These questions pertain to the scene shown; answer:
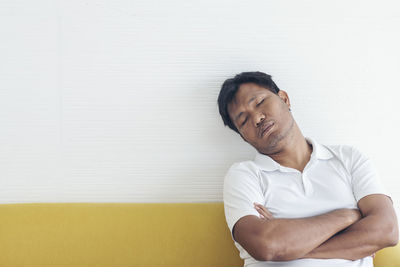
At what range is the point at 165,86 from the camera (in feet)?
5.72

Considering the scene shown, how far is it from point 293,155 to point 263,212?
0.30m

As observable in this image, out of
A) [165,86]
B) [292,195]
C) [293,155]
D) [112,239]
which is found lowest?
[112,239]

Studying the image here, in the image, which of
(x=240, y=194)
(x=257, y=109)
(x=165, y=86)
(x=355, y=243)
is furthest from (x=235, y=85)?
(x=355, y=243)

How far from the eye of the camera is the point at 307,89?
1776mm

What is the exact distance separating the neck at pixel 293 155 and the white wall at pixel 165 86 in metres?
0.24

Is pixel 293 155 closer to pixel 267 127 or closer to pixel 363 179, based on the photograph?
pixel 267 127

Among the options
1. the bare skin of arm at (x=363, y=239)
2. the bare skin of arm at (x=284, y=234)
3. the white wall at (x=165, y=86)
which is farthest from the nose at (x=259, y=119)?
the bare skin of arm at (x=363, y=239)

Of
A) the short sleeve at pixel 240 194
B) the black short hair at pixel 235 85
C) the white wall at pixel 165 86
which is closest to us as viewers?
the short sleeve at pixel 240 194

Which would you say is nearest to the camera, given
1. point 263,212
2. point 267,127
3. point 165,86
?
point 263,212

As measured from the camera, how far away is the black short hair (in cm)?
159

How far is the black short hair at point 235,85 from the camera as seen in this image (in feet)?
5.23

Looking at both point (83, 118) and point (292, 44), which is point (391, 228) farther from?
point (83, 118)

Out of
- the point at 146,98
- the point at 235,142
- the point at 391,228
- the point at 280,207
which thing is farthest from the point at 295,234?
the point at 146,98

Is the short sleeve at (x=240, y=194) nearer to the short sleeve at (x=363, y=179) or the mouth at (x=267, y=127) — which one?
the mouth at (x=267, y=127)
